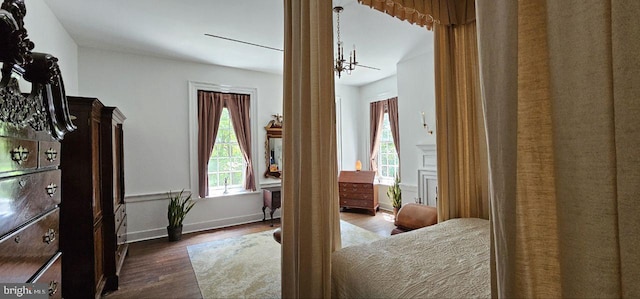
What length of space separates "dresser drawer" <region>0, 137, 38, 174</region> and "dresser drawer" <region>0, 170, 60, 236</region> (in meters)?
0.04

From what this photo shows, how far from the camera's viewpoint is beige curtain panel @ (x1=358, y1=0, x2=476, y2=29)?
2156 millimetres

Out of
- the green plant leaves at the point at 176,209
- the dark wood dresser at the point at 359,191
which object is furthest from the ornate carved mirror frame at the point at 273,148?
the green plant leaves at the point at 176,209

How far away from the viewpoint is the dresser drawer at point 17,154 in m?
0.92

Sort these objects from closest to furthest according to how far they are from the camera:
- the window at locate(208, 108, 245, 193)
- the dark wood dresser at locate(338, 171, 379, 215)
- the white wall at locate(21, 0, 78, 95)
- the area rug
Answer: the white wall at locate(21, 0, 78, 95) → the area rug → the window at locate(208, 108, 245, 193) → the dark wood dresser at locate(338, 171, 379, 215)

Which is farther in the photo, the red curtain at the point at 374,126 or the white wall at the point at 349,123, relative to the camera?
the white wall at the point at 349,123

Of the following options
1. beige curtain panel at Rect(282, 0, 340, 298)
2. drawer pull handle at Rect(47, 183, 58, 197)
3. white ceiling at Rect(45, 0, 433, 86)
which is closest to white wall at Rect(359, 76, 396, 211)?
white ceiling at Rect(45, 0, 433, 86)

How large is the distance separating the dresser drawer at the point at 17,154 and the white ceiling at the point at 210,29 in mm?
2079

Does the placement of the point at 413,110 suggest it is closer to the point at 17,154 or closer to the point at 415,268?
the point at 415,268

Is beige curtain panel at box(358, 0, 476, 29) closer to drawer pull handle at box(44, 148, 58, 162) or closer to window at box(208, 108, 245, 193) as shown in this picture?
drawer pull handle at box(44, 148, 58, 162)

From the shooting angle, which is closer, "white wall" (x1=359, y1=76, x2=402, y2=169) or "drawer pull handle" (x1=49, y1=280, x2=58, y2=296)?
"drawer pull handle" (x1=49, y1=280, x2=58, y2=296)

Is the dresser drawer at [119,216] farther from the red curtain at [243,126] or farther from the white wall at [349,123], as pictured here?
the white wall at [349,123]

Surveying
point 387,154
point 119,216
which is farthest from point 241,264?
point 387,154

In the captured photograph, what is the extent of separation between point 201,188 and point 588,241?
470cm

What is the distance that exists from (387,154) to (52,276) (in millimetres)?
5348
